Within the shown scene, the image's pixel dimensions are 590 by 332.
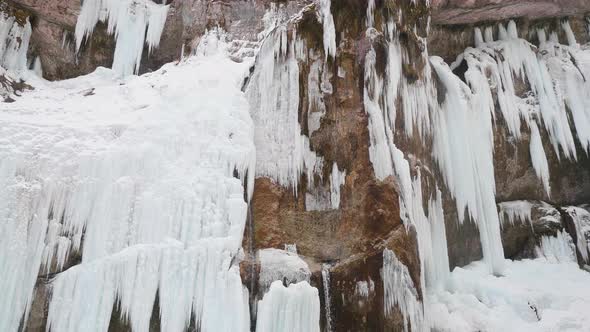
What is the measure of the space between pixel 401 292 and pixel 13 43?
8.90m

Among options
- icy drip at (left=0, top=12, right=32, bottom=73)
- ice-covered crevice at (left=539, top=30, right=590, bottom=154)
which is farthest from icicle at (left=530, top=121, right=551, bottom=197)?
icy drip at (left=0, top=12, right=32, bottom=73)

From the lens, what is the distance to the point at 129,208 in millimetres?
6738

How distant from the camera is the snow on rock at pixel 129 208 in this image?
615 cm

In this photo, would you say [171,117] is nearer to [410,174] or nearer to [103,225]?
[103,225]

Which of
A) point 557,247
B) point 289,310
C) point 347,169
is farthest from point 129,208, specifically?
point 557,247

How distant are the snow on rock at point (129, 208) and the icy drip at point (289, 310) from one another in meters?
0.30

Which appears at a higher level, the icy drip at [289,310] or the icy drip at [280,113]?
the icy drip at [280,113]

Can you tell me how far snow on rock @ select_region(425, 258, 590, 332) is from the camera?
24.9ft

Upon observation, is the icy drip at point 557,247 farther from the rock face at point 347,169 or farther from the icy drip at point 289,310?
the icy drip at point 289,310

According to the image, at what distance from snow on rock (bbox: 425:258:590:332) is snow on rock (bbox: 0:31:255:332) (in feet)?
11.9

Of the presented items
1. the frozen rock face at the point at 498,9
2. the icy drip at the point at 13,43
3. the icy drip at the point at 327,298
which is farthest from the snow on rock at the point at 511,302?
the icy drip at the point at 13,43

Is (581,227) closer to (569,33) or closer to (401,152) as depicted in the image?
Result: (569,33)

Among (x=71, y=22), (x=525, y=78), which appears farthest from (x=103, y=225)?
(x=525, y=78)

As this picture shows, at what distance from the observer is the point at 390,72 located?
8031 millimetres
